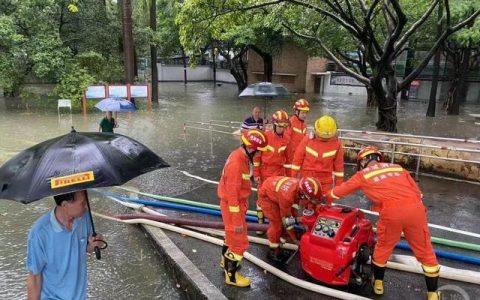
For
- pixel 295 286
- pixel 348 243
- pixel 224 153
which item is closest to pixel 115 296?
pixel 295 286

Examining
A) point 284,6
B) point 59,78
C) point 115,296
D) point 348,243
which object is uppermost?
point 284,6

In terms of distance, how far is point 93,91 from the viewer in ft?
57.9

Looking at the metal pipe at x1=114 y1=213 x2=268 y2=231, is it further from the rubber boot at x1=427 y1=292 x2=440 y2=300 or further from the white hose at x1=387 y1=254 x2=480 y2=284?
the rubber boot at x1=427 y1=292 x2=440 y2=300

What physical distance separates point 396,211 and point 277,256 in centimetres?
171

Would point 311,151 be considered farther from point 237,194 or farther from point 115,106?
point 115,106

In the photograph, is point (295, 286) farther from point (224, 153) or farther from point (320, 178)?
point (224, 153)

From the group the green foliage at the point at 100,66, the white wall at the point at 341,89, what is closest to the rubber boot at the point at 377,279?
the green foliage at the point at 100,66

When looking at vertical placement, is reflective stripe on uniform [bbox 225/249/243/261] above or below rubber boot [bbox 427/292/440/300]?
above

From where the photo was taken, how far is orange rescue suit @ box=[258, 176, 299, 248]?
4738 mm

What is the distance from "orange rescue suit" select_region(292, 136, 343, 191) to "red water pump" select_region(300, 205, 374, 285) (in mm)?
1193

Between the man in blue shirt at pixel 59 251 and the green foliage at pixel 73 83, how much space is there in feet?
52.5

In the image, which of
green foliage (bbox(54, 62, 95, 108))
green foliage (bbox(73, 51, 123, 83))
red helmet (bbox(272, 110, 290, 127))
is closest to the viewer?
red helmet (bbox(272, 110, 290, 127))

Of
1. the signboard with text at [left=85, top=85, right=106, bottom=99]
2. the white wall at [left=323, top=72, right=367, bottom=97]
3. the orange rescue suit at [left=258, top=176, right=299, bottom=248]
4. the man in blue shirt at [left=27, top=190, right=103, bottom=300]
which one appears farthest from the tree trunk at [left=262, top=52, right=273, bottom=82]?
the man in blue shirt at [left=27, top=190, right=103, bottom=300]

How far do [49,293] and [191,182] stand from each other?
20.1ft
